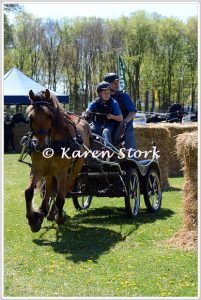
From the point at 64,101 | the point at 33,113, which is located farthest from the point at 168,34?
the point at 33,113

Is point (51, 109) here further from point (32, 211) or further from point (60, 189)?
point (32, 211)

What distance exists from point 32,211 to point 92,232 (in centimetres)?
106

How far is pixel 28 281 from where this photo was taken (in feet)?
15.8

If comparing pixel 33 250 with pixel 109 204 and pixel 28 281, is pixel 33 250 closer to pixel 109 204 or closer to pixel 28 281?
pixel 28 281

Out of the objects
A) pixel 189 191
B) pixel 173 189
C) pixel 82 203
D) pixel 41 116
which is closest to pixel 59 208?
pixel 41 116

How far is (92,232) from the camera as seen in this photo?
7.10m

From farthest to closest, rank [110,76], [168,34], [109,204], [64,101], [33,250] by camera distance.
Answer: [168,34], [64,101], [109,204], [110,76], [33,250]

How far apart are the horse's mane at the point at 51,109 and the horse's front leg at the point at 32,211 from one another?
2.39ft

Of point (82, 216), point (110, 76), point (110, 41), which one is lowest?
point (82, 216)

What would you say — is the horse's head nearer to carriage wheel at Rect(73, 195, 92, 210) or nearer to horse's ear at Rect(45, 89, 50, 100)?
horse's ear at Rect(45, 89, 50, 100)

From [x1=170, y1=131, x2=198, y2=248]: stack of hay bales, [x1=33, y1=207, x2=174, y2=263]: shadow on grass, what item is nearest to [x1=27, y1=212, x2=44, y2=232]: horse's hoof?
[x1=33, y1=207, x2=174, y2=263]: shadow on grass

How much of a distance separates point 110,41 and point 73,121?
2639cm

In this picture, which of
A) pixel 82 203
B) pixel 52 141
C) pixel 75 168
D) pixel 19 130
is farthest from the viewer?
pixel 19 130

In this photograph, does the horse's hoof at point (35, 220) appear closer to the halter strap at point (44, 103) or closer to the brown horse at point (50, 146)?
the brown horse at point (50, 146)
